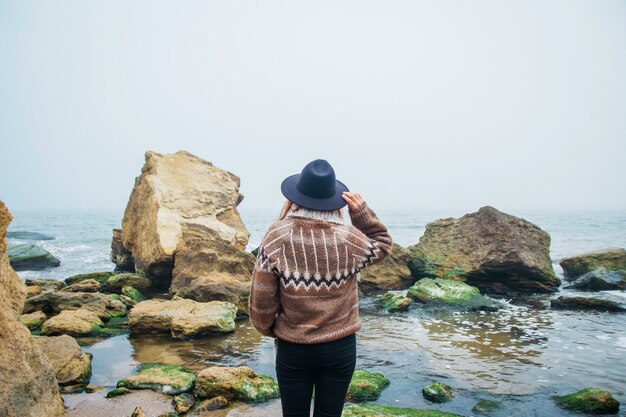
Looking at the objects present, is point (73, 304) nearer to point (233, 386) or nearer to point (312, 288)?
point (233, 386)

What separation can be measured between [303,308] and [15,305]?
401 centimetres

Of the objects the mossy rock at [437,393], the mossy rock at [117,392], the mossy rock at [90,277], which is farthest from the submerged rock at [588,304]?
the mossy rock at [90,277]

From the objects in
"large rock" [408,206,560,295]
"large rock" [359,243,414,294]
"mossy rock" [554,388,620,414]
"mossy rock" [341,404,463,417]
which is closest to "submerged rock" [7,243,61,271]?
"large rock" [359,243,414,294]

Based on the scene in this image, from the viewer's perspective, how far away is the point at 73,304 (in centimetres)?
1048

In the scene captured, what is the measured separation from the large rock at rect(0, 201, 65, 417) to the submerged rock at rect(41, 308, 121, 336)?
13.7 ft

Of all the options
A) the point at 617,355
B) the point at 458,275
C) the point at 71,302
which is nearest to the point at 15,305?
the point at 71,302

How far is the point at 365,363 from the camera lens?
781cm

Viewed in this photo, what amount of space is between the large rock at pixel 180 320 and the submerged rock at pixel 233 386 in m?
3.16

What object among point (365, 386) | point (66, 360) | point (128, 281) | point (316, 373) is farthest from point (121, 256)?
point (316, 373)

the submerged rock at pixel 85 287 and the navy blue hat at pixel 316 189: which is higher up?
the navy blue hat at pixel 316 189

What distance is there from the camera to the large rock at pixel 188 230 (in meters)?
12.7

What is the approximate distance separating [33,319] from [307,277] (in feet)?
29.8

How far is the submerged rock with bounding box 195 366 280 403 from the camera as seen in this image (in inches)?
231

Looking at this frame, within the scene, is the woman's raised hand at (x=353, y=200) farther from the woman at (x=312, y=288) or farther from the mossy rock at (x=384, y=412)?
the mossy rock at (x=384, y=412)
